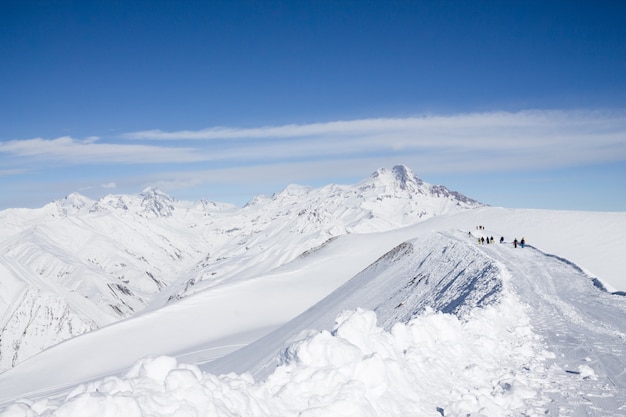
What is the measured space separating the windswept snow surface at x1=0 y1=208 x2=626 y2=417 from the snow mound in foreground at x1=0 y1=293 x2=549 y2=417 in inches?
1.0

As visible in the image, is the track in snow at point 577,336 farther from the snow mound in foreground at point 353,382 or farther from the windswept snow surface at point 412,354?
the snow mound in foreground at point 353,382

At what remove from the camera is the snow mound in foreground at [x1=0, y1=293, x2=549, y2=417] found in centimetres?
647

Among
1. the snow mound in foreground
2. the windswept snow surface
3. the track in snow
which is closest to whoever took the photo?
the snow mound in foreground

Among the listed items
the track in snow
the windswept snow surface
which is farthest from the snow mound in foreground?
the track in snow

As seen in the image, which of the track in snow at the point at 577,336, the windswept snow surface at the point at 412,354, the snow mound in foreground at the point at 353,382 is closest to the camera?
the snow mound in foreground at the point at 353,382

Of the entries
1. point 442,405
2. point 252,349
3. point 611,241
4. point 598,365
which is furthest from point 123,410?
point 611,241

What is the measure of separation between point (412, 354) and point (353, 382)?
11.4ft

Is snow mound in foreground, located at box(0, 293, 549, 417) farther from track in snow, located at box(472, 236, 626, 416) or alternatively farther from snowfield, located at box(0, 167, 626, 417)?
track in snow, located at box(472, 236, 626, 416)

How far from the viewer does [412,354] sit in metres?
11.2

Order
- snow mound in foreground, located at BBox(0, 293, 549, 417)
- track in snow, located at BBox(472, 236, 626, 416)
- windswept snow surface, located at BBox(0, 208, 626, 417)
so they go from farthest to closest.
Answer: track in snow, located at BBox(472, 236, 626, 416), windswept snow surface, located at BBox(0, 208, 626, 417), snow mound in foreground, located at BBox(0, 293, 549, 417)

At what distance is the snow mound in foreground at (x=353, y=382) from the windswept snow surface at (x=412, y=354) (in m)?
0.03

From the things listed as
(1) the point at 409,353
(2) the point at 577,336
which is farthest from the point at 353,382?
(2) the point at 577,336

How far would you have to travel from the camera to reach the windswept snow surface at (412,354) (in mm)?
7143

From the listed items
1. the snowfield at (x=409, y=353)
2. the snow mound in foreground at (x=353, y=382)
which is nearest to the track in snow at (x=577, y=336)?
the snowfield at (x=409, y=353)
